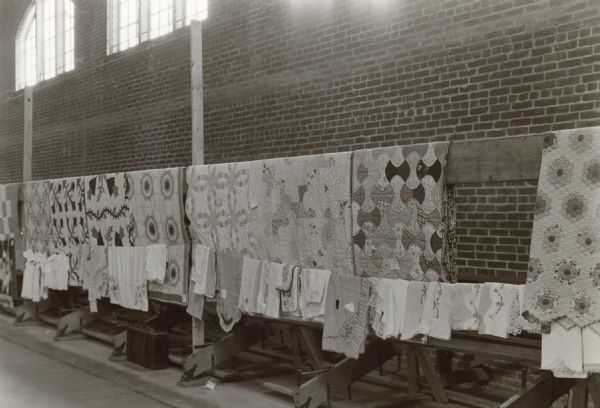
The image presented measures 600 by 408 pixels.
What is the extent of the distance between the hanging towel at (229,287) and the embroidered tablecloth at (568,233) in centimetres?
308

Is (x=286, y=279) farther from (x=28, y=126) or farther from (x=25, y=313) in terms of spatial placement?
(x=28, y=126)

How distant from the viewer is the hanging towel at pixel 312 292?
19.6 ft

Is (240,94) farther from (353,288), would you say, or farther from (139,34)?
(353,288)

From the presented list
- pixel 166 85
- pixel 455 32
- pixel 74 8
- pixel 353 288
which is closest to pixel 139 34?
pixel 166 85

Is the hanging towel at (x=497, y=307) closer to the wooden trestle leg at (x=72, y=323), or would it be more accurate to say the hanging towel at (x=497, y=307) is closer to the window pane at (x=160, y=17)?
the wooden trestle leg at (x=72, y=323)

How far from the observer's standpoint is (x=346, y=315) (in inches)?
227

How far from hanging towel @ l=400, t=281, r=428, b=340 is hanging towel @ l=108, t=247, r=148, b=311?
3618 millimetres

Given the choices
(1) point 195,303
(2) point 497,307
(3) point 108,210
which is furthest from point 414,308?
(3) point 108,210

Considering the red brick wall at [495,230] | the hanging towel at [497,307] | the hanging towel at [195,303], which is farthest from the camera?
the hanging towel at [195,303]

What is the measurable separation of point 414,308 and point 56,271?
20.0 ft

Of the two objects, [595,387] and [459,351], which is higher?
[459,351]

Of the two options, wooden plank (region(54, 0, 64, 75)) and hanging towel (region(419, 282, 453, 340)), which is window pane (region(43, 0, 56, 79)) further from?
hanging towel (region(419, 282, 453, 340))

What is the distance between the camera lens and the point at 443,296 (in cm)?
507

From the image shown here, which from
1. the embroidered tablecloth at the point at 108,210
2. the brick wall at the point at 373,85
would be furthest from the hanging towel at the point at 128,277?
the brick wall at the point at 373,85
